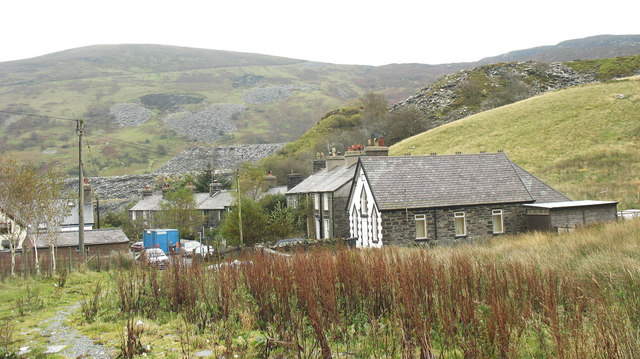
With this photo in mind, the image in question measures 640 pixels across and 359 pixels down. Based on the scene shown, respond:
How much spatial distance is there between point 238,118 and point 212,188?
116 m

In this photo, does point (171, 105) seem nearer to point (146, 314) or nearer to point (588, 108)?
point (588, 108)

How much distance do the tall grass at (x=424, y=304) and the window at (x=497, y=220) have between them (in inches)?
547

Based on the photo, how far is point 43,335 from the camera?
9445mm

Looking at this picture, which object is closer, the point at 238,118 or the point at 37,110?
the point at 37,110

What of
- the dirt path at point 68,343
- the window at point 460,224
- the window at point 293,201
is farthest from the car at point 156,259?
the window at point 293,201

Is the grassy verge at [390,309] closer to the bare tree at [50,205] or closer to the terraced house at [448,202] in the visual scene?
the bare tree at [50,205]

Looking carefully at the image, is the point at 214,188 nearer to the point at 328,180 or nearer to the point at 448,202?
the point at 328,180

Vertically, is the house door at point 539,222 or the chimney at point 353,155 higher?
the chimney at point 353,155

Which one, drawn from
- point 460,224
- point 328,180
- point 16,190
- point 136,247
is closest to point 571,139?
point 328,180

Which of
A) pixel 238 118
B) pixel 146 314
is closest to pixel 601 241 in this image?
pixel 146 314

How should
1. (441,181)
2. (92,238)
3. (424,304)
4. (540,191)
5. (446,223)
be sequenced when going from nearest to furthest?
1. (424,304)
2. (446,223)
3. (441,181)
4. (540,191)
5. (92,238)

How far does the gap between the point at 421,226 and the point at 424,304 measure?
18.1 m

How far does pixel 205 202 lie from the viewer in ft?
Result: 197

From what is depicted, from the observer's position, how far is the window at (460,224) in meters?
26.2
